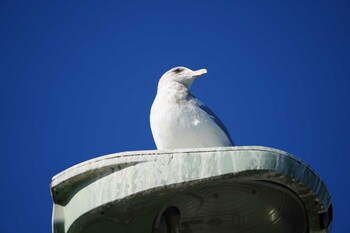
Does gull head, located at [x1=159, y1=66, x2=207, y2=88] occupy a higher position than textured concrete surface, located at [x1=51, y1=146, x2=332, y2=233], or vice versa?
gull head, located at [x1=159, y1=66, x2=207, y2=88]

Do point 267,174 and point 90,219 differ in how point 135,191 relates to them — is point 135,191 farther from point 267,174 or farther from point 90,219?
point 267,174

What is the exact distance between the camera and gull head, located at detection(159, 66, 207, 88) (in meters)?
8.09

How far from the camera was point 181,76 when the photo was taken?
8156 millimetres

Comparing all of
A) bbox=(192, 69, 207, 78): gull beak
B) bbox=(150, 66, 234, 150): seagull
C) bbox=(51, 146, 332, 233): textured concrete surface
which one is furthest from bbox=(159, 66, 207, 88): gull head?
bbox=(51, 146, 332, 233): textured concrete surface

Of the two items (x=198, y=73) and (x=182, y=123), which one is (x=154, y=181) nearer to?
(x=182, y=123)

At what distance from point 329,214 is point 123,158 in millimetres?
1716

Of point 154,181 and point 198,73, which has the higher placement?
point 198,73

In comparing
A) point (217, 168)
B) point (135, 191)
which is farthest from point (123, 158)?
point (217, 168)

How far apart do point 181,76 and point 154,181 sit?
353 centimetres

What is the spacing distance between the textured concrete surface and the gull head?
304 centimetres

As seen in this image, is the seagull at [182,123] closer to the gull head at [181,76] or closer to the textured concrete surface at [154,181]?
the gull head at [181,76]

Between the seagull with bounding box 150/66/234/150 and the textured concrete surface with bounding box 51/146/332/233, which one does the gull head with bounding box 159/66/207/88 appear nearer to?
the seagull with bounding box 150/66/234/150

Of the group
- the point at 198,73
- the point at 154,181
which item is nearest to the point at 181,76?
the point at 198,73

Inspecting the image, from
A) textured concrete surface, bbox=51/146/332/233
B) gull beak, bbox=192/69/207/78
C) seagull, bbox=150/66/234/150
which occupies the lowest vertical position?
textured concrete surface, bbox=51/146/332/233
